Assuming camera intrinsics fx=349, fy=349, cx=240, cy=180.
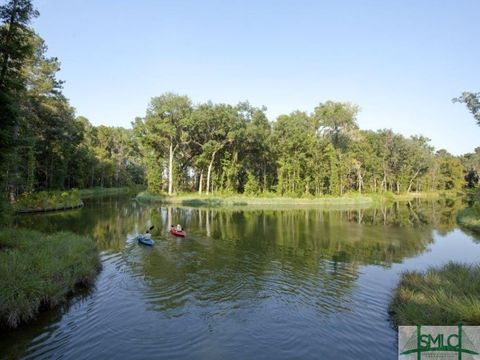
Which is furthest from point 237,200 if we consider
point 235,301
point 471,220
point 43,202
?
point 235,301

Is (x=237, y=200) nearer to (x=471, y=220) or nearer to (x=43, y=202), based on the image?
(x=43, y=202)

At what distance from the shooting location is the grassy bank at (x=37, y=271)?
420 inches

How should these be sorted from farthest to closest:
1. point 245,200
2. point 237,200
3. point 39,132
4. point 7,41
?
point 245,200 → point 237,200 → point 39,132 → point 7,41

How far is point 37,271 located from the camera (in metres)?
12.6

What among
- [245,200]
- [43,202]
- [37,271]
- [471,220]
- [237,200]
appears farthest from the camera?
[245,200]

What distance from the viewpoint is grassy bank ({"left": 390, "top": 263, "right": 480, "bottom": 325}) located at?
9305 millimetres

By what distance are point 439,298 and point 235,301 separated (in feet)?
22.6

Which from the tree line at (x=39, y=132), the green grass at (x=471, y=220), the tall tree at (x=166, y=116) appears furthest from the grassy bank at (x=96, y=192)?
the green grass at (x=471, y=220)

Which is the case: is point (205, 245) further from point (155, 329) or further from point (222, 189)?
point (222, 189)

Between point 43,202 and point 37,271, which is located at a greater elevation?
point 43,202

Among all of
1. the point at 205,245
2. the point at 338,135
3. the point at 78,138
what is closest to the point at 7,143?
the point at 205,245

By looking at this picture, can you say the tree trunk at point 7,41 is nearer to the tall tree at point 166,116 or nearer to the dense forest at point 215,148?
the dense forest at point 215,148

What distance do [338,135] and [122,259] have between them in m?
68.0

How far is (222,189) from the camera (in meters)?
68.8
